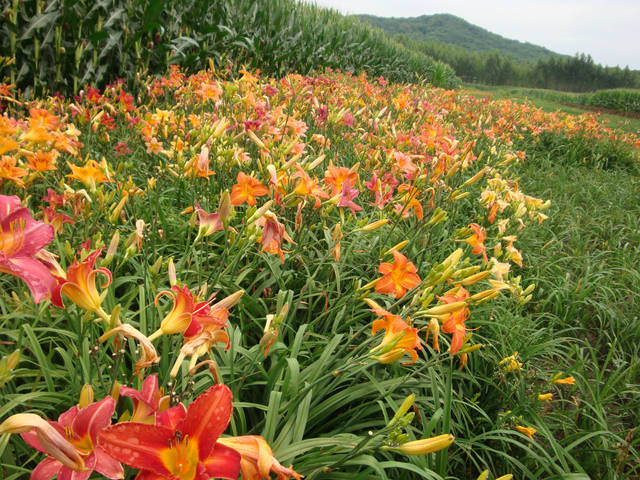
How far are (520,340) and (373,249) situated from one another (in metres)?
0.85

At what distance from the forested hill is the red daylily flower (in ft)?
358

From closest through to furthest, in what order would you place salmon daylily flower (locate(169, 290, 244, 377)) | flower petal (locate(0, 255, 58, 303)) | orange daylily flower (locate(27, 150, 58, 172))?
flower petal (locate(0, 255, 58, 303)), salmon daylily flower (locate(169, 290, 244, 377)), orange daylily flower (locate(27, 150, 58, 172))

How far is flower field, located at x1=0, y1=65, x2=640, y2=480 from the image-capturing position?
61 centimetres

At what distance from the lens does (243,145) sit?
262 cm

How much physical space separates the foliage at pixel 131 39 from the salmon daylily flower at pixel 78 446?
3500 mm

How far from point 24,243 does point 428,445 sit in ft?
2.52

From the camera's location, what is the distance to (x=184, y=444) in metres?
0.54

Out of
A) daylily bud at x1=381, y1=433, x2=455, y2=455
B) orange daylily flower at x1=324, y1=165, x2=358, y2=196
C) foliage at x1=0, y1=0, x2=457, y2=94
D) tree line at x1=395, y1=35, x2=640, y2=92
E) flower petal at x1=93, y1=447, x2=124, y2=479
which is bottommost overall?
daylily bud at x1=381, y1=433, x2=455, y2=455

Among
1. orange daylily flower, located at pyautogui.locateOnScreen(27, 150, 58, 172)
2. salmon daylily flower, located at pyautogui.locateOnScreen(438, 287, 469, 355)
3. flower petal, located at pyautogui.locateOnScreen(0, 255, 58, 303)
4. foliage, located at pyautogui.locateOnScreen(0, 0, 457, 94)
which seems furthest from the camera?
foliage, located at pyautogui.locateOnScreen(0, 0, 457, 94)

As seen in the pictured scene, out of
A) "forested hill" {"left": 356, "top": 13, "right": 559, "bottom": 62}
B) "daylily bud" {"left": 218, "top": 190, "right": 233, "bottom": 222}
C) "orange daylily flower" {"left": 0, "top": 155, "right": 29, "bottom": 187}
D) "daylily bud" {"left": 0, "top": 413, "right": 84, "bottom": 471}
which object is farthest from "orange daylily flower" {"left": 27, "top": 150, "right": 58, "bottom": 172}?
"forested hill" {"left": 356, "top": 13, "right": 559, "bottom": 62}

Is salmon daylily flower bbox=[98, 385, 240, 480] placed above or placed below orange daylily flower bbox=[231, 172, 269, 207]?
below

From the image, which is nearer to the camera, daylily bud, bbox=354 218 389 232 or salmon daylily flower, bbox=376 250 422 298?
salmon daylily flower, bbox=376 250 422 298

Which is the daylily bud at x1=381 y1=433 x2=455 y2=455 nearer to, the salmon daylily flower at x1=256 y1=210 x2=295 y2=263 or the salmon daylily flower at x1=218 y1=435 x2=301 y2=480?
the salmon daylily flower at x1=218 y1=435 x2=301 y2=480

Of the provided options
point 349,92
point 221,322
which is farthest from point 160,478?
point 349,92
